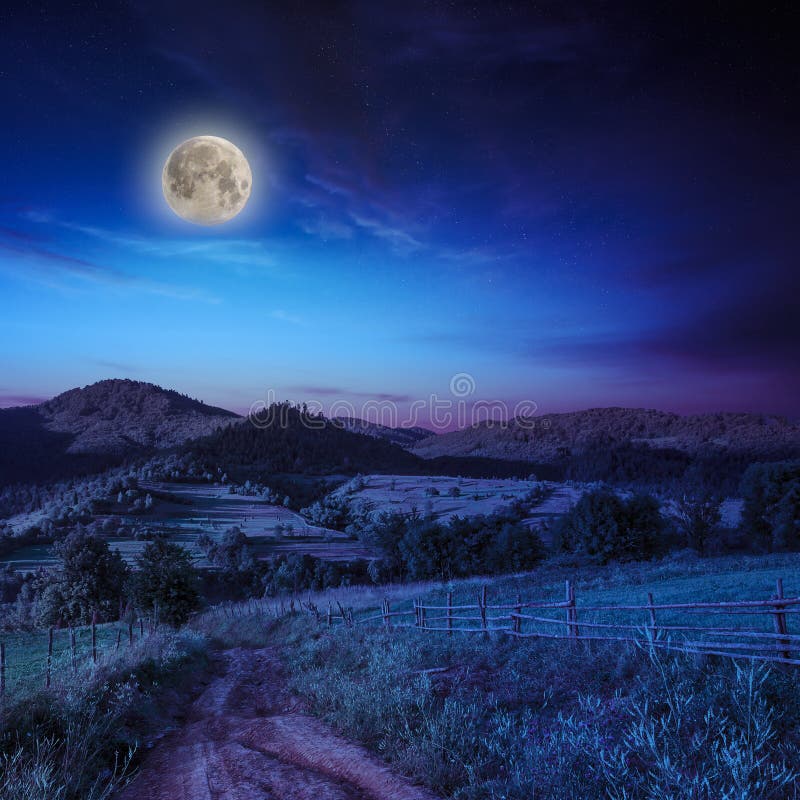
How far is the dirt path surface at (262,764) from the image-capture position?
19.1 feet

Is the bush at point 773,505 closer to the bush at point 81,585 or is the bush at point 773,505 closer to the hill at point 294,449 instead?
the bush at point 81,585

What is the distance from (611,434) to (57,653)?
15063 centimetres

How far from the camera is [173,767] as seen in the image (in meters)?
7.14

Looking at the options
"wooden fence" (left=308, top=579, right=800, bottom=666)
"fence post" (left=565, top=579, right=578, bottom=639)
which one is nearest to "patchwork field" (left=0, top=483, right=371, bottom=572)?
"wooden fence" (left=308, top=579, right=800, bottom=666)

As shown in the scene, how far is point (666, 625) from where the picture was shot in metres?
12.6

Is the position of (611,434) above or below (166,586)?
above

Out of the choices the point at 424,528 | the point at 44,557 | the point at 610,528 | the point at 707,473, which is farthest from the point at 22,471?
the point at 707,473

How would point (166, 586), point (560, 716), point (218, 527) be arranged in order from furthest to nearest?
point (218, 527) → point (166, 586) → point (560, 716)

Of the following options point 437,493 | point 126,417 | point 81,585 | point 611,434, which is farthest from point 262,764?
point 611,434

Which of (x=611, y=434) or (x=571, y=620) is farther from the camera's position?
(x=611, y=434)

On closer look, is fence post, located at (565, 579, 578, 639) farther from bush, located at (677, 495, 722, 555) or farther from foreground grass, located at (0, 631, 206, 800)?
bush, located at (677, 495, 722, 555)

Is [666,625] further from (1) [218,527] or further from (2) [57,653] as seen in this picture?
(1) [218,527]

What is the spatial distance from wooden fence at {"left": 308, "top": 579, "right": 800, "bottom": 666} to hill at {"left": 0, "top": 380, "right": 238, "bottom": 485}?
94.6m

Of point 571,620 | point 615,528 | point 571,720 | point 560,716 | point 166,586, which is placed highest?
point 560,716
